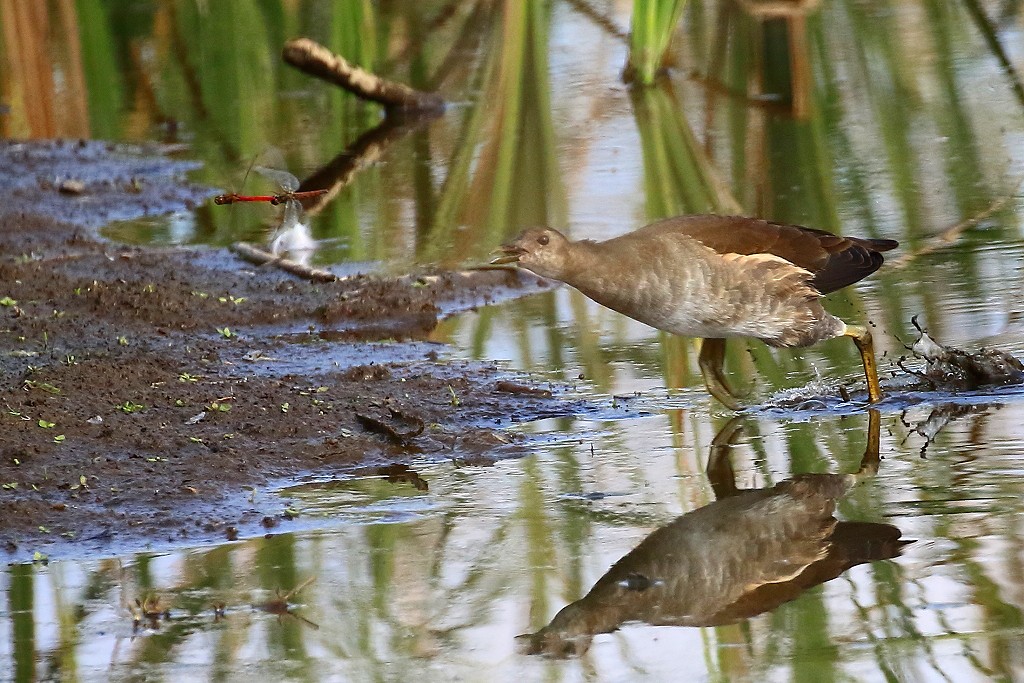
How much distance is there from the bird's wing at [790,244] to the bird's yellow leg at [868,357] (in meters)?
0.25

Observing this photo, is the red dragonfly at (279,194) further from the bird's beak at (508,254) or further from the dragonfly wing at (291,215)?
the bird's beak at (508,254)

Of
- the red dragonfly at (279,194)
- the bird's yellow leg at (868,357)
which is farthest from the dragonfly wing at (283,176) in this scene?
the bird's yellow leg at (868,357)

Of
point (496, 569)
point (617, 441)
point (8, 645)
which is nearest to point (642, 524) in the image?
point (496, 569)

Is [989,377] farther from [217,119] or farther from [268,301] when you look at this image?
[217,119]

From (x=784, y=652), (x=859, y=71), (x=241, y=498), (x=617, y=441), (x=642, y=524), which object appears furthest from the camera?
(x=859, y=71)

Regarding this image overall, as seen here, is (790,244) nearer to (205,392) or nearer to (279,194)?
(279,194)

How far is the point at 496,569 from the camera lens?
4453 mm

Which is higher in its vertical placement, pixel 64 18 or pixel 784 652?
pixel 64 18

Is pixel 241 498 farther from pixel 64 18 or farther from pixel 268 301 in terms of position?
A: pixel 64 18

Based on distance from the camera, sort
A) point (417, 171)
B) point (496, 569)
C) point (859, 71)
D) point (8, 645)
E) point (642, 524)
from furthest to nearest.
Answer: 1. point (859, 71)
2. point (417, 171)
3. point (642, 524)
4. point (496, 569)
5. point (8, 645)

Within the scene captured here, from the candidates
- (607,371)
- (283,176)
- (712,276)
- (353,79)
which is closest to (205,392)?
(283,176)

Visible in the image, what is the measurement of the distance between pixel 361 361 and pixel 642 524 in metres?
2.44

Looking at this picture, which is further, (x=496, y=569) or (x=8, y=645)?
(x=496, y=569)

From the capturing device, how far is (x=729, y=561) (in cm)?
443
